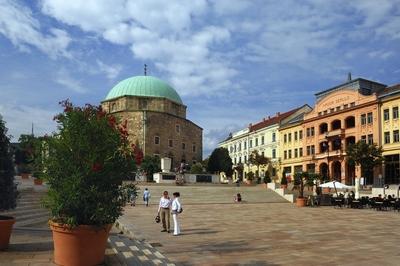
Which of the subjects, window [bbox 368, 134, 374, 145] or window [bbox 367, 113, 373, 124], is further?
window [bbox 367, 113, 373, 124]

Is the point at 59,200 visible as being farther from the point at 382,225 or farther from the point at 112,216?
the point at 382,225

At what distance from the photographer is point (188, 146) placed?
3664 inches

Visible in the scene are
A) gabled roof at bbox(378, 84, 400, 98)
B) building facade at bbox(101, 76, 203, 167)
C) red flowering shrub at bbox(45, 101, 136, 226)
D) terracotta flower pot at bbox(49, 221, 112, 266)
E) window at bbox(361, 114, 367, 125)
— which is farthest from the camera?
building facade at bbox(101, 76, 203, 167)

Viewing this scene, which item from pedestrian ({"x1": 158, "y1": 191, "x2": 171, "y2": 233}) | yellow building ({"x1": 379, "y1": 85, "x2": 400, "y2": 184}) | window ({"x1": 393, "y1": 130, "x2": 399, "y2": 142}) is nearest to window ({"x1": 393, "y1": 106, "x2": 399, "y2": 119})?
yellow building ({"x1": 379, "y1": 85, "x2": 400, "y2": 184})

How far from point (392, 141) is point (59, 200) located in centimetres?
5058

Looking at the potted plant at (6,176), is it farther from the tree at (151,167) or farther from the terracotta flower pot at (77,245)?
the tree at (151,167)

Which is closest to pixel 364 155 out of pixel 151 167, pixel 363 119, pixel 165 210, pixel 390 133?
pixel 390 133

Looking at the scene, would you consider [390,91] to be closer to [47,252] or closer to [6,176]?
[6,176]

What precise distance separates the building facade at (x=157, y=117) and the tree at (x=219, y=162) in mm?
11106

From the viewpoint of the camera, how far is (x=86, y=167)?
334 inches

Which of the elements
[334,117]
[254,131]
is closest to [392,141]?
[334,117]

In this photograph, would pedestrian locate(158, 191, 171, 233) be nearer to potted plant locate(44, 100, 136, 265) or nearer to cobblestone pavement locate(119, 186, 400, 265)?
cobblestone pavement locate(119, 186, 400, 265)

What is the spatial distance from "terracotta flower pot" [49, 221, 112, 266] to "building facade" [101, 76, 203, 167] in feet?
241

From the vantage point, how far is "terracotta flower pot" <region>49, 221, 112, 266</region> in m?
8.14
